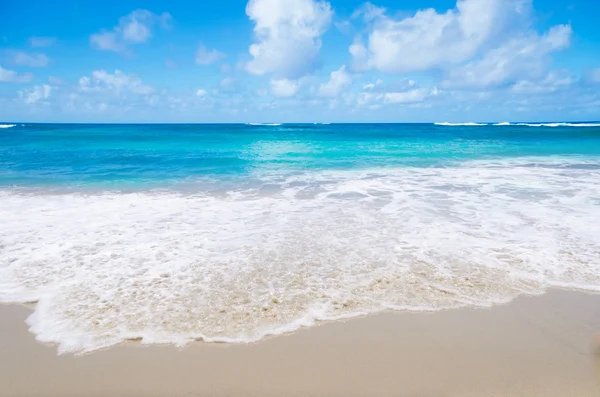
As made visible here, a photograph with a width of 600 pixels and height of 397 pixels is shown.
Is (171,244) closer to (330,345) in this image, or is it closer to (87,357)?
(87,357)

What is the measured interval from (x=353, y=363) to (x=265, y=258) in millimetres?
2899

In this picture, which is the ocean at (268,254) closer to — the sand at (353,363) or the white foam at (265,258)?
the white foam at (265,258)

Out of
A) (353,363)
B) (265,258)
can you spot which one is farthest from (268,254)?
(353,363)

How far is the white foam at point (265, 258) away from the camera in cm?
438

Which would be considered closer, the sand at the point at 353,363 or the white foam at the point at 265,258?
the sand at the point at 353,363

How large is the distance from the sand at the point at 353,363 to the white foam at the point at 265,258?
269mm

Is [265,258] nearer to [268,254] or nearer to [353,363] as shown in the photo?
[268,254]

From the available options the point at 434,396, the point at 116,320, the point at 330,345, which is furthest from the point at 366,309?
the point at 116,320

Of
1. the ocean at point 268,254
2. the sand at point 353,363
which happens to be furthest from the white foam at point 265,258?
the sand at point 353,363

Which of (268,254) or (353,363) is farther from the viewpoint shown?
(268,254)

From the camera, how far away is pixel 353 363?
3.52 m

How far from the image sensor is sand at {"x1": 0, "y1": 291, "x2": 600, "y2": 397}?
126 inches

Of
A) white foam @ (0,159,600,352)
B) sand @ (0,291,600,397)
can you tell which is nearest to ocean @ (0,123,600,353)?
white foam @ (0,159,600,352)

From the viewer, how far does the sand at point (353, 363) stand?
10.5ft
